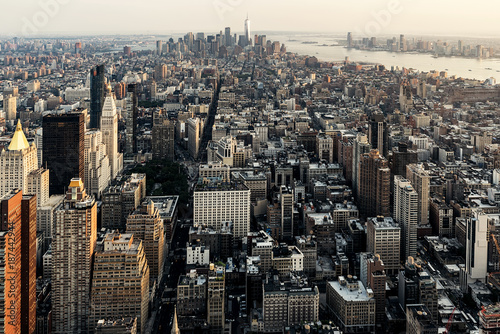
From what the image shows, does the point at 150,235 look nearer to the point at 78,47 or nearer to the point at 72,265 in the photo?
the point at 72,265

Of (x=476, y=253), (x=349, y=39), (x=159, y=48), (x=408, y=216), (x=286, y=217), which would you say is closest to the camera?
(x=476, y=253)

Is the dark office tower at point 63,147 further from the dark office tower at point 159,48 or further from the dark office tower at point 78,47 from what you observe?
the dark office tower at point 159,48

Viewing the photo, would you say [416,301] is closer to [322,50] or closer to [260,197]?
[260,197]

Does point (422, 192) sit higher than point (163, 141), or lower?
lower

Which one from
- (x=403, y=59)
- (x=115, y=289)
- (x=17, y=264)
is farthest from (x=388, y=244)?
(x=403, y=59)

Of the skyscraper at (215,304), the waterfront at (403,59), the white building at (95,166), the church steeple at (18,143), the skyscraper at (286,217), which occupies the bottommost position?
the skyscraper at (215,304)

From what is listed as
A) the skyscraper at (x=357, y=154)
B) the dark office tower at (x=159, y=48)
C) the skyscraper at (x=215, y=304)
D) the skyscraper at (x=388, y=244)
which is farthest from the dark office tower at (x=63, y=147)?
the dark office tower at (x=159, y=48)

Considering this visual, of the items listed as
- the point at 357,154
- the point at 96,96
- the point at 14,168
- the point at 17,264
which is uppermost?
the point at 96,96
